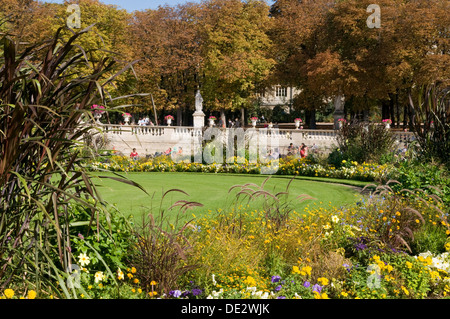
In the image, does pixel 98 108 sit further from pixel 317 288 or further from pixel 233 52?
pixel 233 52

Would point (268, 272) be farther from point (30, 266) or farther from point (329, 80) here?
point (329, 80)

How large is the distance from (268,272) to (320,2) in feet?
128

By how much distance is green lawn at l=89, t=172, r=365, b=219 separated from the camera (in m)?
11.0

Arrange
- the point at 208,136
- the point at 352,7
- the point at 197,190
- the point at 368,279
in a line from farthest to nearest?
the point at 352,7 → the point at 208,136 → the point at 197,190 → the point at 368,279

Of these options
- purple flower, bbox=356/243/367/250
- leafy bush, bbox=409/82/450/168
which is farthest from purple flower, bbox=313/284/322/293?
leafy bush, bbox=409/82/450/168

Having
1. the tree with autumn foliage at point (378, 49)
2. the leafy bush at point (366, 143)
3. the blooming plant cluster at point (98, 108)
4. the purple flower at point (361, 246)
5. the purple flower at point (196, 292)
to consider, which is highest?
the tree with autumn foliage at point (378, 49)

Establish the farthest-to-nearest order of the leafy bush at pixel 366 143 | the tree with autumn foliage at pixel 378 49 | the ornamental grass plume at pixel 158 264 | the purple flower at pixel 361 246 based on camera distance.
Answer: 1. the tree with autumn foliage at pixel 378 49
2. the leafy bush at pixel 366 143
3. the purple flower at pixel 361 246
4. the ornamental grass plume at pixel 158 264

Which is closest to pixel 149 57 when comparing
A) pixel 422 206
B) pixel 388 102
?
pixel 388 102

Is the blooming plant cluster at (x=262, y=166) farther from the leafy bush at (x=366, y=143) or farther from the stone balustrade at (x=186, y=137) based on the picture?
the stone balustrade at (x=186, y=137)

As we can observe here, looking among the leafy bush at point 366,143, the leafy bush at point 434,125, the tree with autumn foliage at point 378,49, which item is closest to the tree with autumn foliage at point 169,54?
the tree with autumn foliage at point 378,49

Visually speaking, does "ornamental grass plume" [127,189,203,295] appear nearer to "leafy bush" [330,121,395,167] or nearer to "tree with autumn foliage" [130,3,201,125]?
"leafy bush" [330,121,395,167]

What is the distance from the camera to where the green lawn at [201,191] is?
36.1 feet

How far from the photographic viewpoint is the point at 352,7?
34.8 meters

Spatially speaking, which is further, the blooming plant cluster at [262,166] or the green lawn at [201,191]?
the blooming plant cluster at [262,166]
